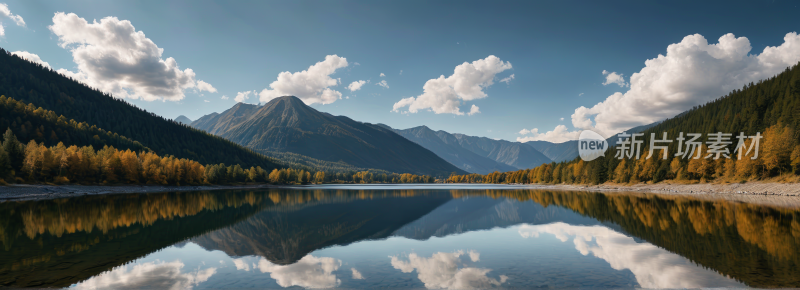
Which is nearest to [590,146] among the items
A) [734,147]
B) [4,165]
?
[734,147]

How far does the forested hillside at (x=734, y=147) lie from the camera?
258 feet

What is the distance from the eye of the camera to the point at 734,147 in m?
103

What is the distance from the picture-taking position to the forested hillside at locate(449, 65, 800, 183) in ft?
258

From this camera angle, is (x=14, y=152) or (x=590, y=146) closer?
(x=14, y=152)

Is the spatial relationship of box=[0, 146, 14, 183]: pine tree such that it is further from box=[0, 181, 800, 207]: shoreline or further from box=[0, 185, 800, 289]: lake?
box=[0, 185, 800, 289]: lake

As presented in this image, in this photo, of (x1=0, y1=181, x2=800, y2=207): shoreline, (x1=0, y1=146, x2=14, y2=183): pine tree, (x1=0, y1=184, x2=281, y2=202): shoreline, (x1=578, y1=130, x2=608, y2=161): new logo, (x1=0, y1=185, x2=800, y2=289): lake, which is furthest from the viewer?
(x1=578, y1=130, x2=608, y2=161): new logo

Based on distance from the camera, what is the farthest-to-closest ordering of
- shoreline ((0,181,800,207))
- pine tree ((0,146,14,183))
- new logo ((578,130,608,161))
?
new logo ((578,130,608,161)) → pine tree ((0,146,14,183)) → shoreline ((0,181,800,207))

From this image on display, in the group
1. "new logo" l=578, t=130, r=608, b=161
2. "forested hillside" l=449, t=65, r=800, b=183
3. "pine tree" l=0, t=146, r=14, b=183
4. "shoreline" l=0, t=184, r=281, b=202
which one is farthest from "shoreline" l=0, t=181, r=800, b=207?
"new logo" l=578, t=130, r=608, b=161

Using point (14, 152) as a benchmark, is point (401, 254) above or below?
below

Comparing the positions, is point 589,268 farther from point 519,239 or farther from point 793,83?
point 793,83

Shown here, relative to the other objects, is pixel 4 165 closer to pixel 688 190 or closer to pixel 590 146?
pixel 688 190

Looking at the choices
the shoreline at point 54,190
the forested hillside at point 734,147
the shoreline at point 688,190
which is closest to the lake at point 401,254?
the shoreline at point 688,190

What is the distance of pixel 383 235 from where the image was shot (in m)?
28.7

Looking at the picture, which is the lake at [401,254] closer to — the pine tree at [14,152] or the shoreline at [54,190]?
the shoreline at [54,190]
